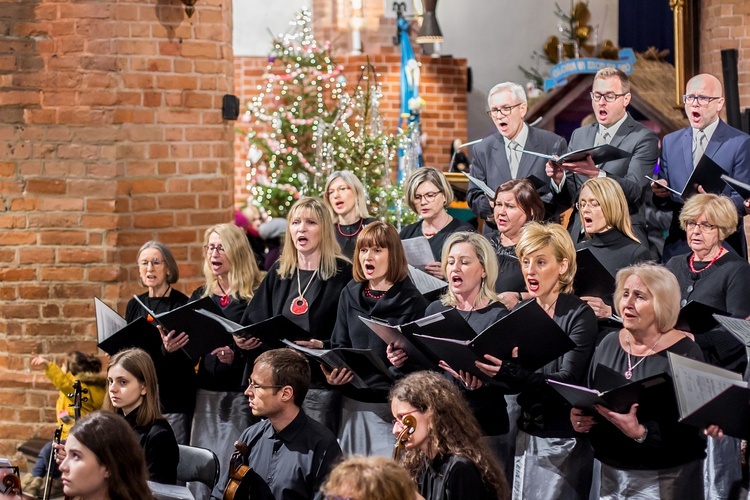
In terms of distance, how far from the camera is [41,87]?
20.3 ft

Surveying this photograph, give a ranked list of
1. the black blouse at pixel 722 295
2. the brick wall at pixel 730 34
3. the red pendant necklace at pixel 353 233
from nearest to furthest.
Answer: the black blouse at pixel 722 295
the red pendant necklace at pixel 353 233
the brick wall at pixel 730 34

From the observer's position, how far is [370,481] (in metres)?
2.86

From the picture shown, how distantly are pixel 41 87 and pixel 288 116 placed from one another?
6523 mm

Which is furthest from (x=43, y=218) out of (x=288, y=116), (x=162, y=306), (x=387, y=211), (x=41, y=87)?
(x=288, y=116)

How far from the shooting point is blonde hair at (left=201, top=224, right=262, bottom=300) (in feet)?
17.9

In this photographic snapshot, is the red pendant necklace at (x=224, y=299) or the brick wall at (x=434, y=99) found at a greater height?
the brick wall at (x=434, y=99)

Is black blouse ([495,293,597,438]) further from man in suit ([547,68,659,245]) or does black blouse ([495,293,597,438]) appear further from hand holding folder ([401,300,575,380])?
man in suit ([547,68,659,245])

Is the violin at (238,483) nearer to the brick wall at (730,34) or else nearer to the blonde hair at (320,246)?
the blonde hair at (320,246)

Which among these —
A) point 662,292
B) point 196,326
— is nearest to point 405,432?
point 662,292

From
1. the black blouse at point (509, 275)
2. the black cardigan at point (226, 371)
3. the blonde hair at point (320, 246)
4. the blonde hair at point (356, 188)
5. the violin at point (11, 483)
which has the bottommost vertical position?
the violin at point (11, 483)

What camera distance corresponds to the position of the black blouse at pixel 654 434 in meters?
4.00

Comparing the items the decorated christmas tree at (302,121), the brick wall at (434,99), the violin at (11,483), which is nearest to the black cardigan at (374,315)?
the violin at (11,483)

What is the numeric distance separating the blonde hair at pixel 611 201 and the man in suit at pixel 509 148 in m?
0.68

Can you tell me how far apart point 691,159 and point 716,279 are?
1.22 meters
